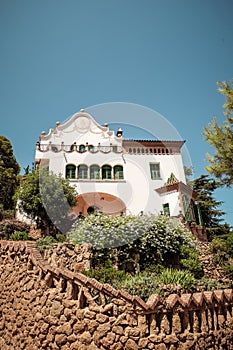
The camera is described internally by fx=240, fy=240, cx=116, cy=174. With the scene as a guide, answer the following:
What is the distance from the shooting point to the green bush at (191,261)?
1057 cm

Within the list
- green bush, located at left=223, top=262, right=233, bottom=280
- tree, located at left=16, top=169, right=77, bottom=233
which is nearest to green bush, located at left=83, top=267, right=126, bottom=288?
green bush, located at left=223, top=262, right=233, bottom=280

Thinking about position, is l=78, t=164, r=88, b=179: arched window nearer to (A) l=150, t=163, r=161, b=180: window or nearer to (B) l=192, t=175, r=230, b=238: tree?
(A) l=150, t=163, r=161, b=180: window

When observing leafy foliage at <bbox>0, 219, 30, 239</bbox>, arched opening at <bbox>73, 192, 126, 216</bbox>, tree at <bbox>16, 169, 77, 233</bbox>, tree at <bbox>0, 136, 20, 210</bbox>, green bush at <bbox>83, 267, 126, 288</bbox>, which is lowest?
green bush at <bbox>83, 267, 126, 288</bbox>

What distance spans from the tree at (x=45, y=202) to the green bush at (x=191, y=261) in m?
7.13

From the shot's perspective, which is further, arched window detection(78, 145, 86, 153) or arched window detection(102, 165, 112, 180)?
arched window detection(78, 145, 86, 153)

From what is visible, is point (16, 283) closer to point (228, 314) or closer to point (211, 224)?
point (228, 314)

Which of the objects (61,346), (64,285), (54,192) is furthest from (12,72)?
(61,346)

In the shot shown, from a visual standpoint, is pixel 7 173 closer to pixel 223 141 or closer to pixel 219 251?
pixel 223 141

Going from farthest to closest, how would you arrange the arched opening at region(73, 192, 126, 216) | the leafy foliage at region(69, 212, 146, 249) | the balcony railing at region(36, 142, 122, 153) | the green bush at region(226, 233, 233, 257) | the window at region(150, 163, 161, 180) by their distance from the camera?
1. the window at region(150, 163, 161, 180)
2. the balcony railing at region(36, 142, 122, 153)
3. the arched opening at region(73, 192, 126, 216)
4. the green bush at region(226, 233, 233, 257)
5. the leafy foliage at region(69, 212, 146, 249)

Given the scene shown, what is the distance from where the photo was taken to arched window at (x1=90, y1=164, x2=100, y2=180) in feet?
69.6

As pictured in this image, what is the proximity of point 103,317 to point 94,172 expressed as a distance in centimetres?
1726

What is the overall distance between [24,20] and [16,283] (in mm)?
10696

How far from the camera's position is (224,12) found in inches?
403

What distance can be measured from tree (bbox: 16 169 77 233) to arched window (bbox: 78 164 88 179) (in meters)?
5.61
